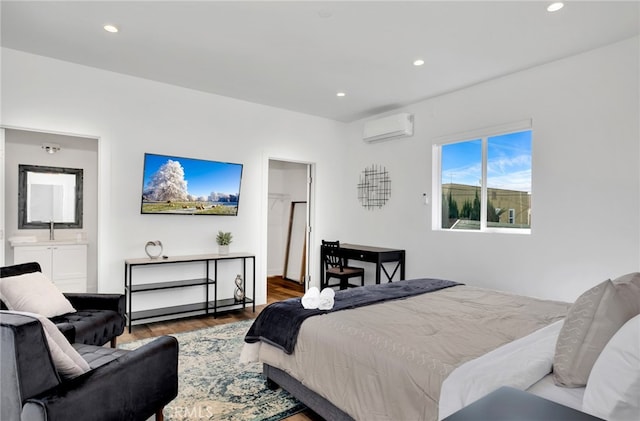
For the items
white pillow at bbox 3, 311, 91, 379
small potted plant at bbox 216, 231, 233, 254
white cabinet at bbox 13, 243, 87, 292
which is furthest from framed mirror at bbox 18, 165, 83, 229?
white pillow at bbox 3, 311, 91, 379

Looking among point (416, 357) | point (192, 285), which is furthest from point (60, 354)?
point (192, 285)

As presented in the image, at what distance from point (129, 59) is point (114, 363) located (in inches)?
123

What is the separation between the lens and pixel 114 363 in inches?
64.2

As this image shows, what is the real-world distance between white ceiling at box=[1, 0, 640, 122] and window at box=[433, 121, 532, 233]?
0.70 m

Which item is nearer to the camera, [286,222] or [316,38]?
[316,38]

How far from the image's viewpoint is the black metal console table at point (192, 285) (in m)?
3.94

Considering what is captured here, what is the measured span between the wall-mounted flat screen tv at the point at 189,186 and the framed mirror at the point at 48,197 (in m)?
2.10

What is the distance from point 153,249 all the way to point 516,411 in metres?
4.11

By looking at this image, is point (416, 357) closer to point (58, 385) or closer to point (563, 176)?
point (58, 385)

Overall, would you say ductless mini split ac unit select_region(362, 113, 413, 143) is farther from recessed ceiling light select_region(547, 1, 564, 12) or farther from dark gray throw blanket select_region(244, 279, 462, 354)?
dark gray throw blanket select_region(244, 279, 462, 354)

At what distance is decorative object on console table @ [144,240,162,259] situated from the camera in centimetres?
418

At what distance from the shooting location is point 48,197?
207 inches

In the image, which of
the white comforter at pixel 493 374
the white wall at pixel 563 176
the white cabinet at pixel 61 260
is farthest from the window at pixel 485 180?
the white cabinet at pixel 61 260

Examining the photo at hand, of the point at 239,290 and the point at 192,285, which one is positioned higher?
the point at 192,285
